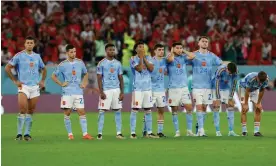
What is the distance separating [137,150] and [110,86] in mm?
3429

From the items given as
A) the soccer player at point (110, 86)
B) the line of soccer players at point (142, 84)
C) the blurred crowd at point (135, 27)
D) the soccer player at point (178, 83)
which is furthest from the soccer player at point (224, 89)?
the blurred crowd at point (135, 27)

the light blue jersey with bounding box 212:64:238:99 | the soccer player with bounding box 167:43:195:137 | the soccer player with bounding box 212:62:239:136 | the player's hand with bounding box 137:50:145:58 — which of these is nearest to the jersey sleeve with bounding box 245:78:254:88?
the soccer player with bounding box 212:62:239:136

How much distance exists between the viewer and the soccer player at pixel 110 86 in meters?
21.1

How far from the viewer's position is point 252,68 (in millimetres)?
35406

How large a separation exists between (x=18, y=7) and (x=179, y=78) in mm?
16812

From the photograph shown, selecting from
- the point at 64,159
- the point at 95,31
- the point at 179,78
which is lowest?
the point at 64,159

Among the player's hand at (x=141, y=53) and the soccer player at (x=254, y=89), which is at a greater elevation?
the player's hand at (x=141, y=53)

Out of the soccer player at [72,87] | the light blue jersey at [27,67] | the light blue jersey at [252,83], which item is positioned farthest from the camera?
the light blue jersey at [252,83]

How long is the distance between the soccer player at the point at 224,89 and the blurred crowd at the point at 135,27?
13.3 meters

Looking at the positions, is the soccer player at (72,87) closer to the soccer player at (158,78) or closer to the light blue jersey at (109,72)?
the light blue jersey at (109,72)

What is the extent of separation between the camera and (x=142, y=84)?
21.5m

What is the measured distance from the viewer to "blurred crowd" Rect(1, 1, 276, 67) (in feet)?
117

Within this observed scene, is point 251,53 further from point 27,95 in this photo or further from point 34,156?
point 34,156

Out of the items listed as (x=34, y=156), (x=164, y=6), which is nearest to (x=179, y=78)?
(x=34, y=156)
